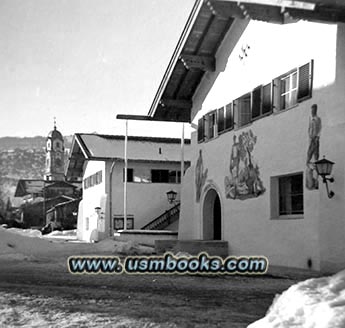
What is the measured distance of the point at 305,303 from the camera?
5707mm

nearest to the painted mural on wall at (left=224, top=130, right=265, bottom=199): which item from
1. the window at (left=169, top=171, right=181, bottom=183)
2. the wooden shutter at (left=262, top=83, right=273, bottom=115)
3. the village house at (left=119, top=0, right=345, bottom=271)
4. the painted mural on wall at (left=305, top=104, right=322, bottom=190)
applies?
the village house at (left=119, top=0, right=345, bottom=271)

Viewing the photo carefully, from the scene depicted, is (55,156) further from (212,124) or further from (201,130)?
A: (212,124)

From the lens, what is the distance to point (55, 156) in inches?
4631

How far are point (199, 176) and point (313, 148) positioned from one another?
7.49m

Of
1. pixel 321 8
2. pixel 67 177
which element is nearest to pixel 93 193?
pixel 67 177

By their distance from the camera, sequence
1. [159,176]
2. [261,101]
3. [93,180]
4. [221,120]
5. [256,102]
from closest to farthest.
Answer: [261,101] < [256,102] < [221,120] < [159,176] < [93,180]

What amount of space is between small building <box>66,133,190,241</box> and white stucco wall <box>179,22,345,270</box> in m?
14.0

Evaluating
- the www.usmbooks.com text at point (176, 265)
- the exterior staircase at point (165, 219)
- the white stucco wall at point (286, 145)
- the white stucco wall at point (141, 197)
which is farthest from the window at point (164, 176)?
the www.usmbooks.com text at point (176, 265)

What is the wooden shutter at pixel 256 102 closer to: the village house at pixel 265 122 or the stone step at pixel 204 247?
the village house at pixel 265 122

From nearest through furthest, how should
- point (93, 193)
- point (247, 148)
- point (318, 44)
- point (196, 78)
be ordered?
point (318, 44)
point (247, 148)
point (196, 78)
point (93, 193)

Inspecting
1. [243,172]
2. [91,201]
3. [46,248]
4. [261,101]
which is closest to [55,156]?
[91,201]

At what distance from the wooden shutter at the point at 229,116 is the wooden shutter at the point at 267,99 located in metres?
2.03

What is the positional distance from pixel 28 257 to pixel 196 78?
8126 mm

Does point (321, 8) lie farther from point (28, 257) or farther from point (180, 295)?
point (28, 257)
